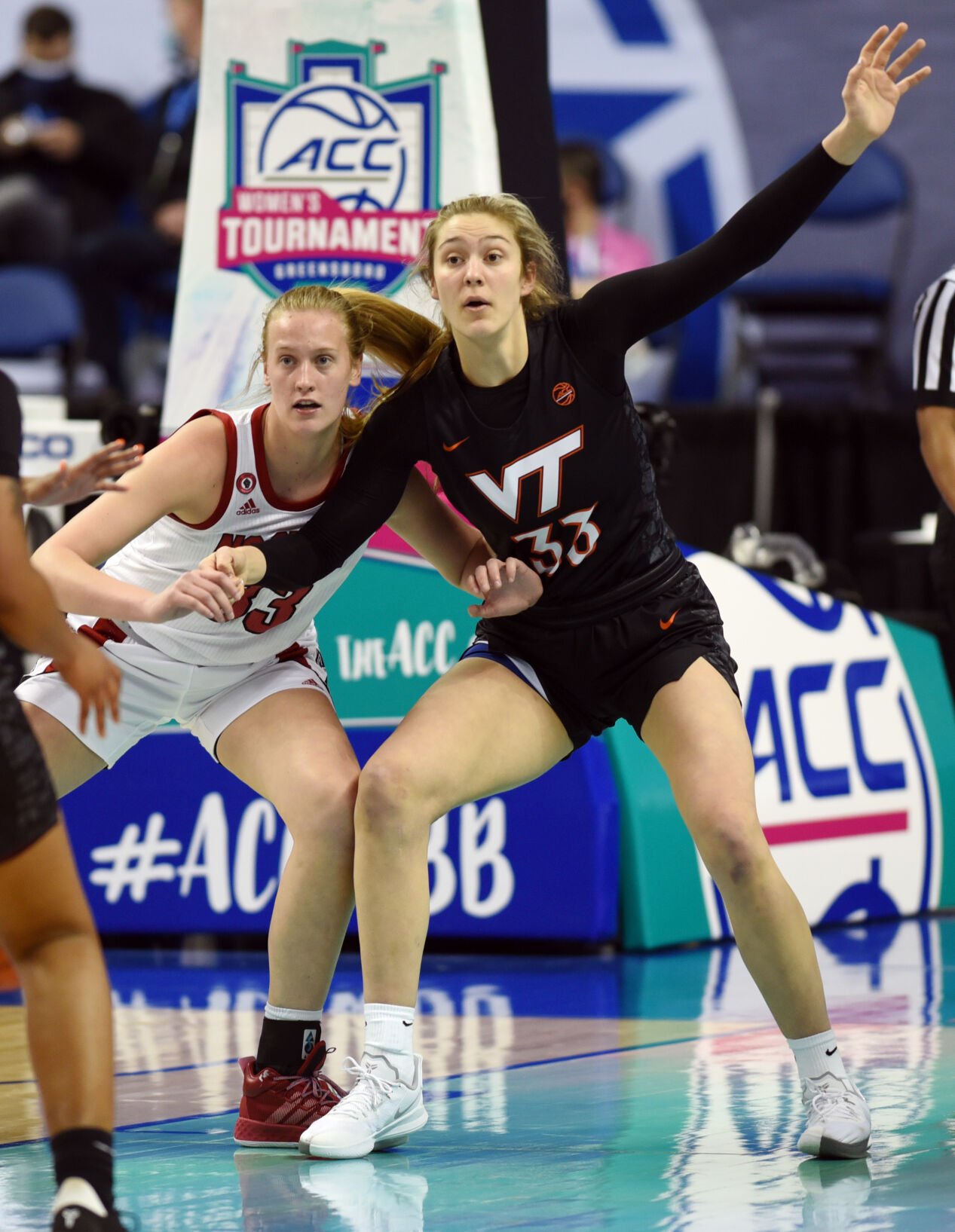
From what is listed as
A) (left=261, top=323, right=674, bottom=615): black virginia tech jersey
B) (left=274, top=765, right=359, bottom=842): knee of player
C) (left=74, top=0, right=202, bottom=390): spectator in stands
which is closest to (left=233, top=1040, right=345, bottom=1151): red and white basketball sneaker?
A: (left=274, top=765, right=359, bottom=842): knee of player

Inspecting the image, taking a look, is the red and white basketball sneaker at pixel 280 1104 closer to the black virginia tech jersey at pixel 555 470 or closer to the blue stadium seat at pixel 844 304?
the black virginia tech jersey at pixel 555 470

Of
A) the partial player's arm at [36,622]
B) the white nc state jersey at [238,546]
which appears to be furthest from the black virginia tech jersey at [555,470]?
the partial player's arm at [36,622]

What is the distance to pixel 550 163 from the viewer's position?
6355 mm

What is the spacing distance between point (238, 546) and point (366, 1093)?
1077mm

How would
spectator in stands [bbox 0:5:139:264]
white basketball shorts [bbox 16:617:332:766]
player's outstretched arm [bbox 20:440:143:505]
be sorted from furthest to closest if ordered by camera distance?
spectator in stands [bbox 0:5:139:264], white basketball shorts [bbox 16:617:332:766], player's outstretched arm [bbox 20:440:143:505]

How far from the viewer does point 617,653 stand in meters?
4.12

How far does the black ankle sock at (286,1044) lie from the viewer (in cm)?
412

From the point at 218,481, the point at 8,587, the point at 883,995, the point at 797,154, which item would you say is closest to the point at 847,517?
the point at 797,154

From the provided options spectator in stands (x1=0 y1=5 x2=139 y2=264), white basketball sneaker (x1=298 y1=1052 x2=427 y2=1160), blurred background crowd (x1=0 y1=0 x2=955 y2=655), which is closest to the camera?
white basketball sneaker (x1=298 y1=1052 x2=427 y2=1160)

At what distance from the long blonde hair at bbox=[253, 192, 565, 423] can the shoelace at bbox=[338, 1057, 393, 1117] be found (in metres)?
1.25

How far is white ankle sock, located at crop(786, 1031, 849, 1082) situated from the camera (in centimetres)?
388

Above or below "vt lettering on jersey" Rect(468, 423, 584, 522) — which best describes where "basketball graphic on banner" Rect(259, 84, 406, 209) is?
above

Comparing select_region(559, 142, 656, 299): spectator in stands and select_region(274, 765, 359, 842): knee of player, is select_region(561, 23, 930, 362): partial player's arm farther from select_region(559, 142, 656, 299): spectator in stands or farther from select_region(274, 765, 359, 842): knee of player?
select_region(559, 142, 656, 299): spectator in stands

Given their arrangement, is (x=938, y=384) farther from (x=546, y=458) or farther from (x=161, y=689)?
(x=161, y=689)
